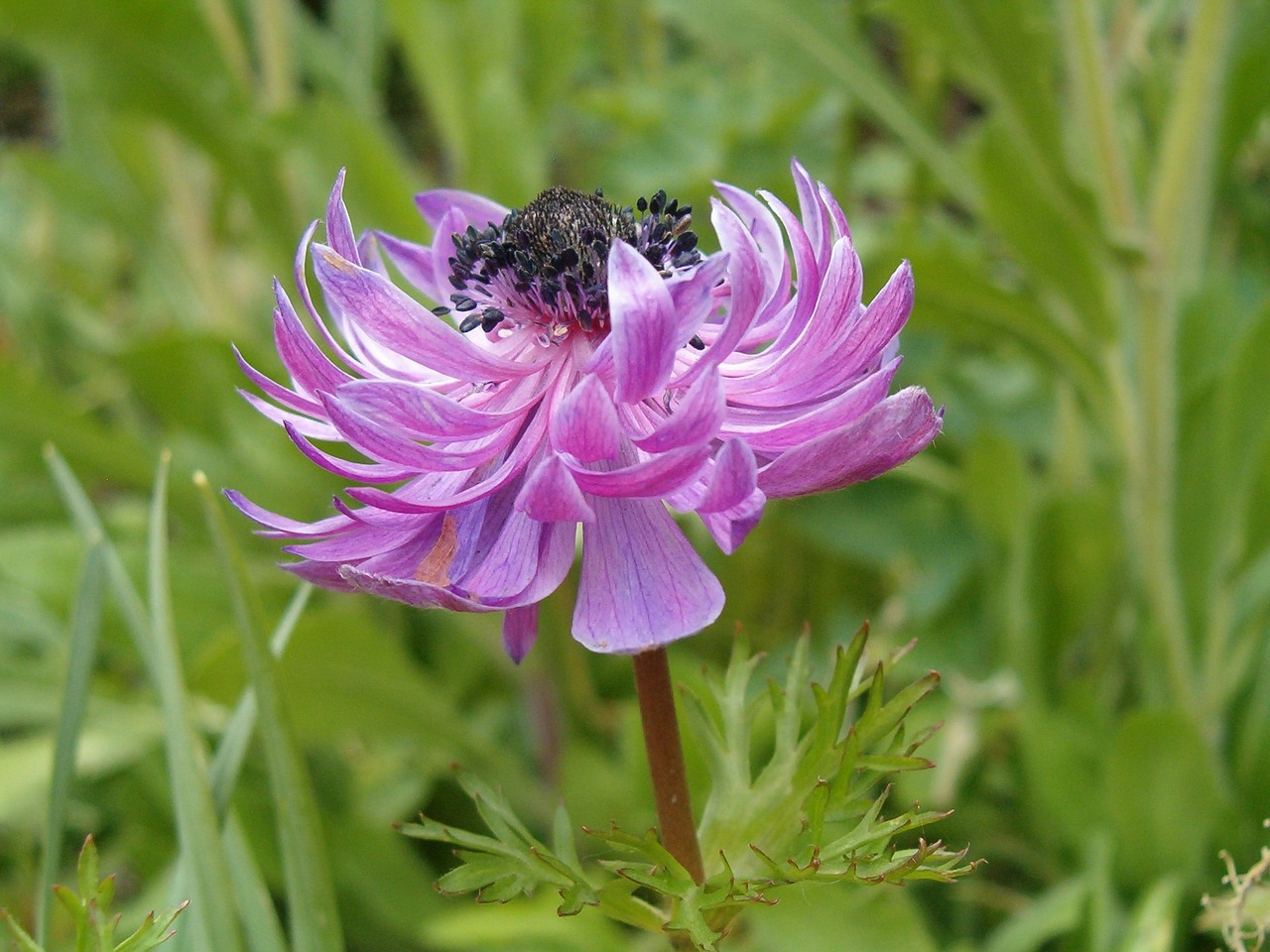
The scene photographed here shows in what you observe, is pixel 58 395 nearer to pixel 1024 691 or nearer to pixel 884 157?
pixel 1024 691

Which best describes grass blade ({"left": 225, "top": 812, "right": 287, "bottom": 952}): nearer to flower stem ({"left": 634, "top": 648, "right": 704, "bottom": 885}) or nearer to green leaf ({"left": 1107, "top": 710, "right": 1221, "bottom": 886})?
flower stem ({"left": 634, "top": 648, "right": 704, "bottom": 885})

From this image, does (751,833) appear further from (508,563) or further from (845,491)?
(845,491)

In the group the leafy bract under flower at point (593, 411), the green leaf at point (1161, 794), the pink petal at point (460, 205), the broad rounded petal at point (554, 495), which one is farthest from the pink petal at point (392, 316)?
the green leaf at point (1161, 794)

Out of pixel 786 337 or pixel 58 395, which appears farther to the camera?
pixel 58 395

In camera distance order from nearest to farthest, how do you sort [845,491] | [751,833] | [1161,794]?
[751,833], [1161,794], [845,491]

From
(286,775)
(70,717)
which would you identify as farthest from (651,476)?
(70,717)

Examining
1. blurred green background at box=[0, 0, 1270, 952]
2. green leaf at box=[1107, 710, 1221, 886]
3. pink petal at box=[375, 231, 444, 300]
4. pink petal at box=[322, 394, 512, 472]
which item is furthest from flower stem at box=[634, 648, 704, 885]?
green leaf at box=[1107, 710, 1221, 886]

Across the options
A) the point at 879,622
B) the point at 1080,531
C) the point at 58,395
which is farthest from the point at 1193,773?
the point at 58,395
